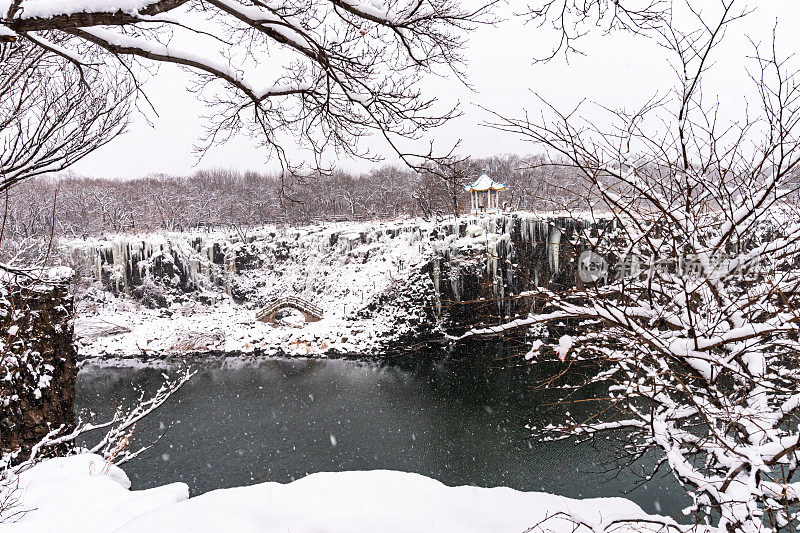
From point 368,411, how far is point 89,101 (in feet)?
32.2

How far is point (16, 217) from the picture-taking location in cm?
1814

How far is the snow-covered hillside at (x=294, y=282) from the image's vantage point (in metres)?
18.2

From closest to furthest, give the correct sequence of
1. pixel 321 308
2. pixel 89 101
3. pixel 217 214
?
pixel 89 101
pixel 321 308
pixel 217 214

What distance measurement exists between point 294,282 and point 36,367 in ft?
64.4

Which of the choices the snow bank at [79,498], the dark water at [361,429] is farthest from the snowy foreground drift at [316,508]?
the dark water at [361,429]

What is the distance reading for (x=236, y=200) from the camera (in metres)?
30.7

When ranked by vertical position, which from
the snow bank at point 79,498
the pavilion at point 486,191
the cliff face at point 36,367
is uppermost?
the pavilion at point 486,191

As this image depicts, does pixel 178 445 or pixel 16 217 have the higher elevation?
pixel 16 217

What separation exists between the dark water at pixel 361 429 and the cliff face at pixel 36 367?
4.54m

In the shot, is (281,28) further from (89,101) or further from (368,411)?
(368,411)

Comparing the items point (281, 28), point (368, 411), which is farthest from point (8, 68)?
point (368, 411)

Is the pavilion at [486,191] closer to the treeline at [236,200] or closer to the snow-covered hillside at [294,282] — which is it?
the treeline at [236,200]

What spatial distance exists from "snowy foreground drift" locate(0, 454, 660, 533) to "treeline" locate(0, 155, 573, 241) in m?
20.1

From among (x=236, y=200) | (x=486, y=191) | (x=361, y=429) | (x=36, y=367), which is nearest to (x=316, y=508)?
(x=36, y=367)
